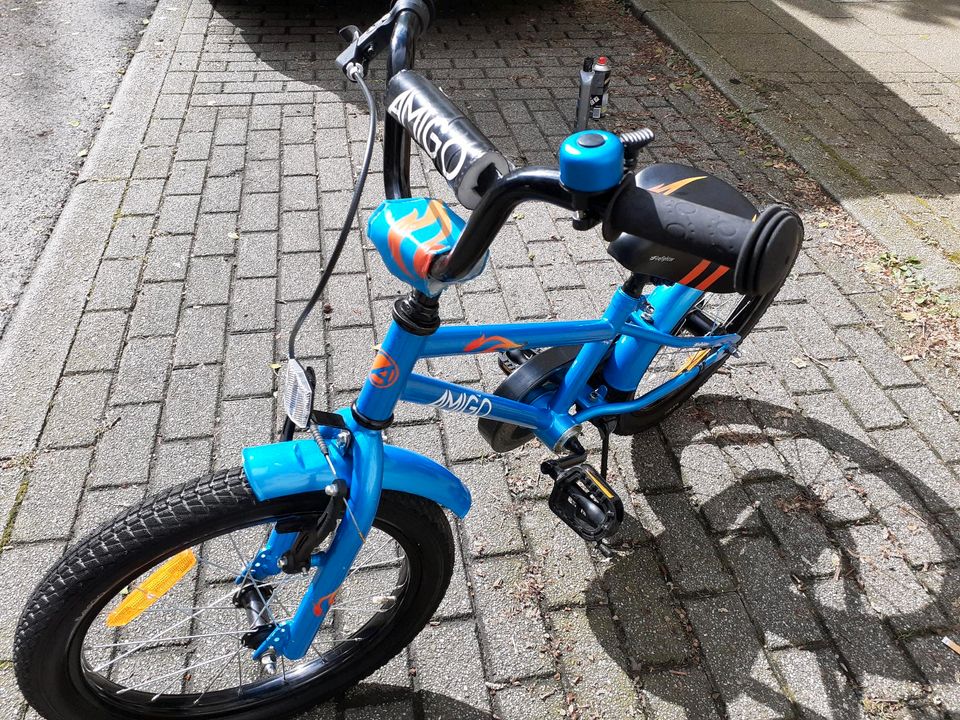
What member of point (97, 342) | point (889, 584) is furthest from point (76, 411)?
point (889, 584)

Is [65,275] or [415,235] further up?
[415,235]

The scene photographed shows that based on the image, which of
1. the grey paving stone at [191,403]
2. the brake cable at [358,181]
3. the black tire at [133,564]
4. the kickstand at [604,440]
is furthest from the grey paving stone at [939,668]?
the grey paving stone at [191,403]

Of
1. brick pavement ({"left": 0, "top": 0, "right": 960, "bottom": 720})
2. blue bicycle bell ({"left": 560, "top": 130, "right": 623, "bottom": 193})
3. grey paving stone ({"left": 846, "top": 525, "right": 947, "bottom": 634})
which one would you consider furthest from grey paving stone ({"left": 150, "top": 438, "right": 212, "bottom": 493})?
grey paving stone ({"left": 846, "top": 525, "right": 947, "bottom": 634})

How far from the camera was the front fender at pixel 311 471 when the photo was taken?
1.59 metres

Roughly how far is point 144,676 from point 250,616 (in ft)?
1.57

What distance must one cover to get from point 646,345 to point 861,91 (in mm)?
4444

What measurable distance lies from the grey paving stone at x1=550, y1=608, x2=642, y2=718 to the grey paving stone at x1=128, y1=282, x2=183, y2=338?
7.08 ft

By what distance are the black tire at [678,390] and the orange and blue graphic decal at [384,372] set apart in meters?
1.20

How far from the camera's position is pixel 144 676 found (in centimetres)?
219

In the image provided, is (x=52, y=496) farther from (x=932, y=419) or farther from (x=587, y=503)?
(x=932, y=419)

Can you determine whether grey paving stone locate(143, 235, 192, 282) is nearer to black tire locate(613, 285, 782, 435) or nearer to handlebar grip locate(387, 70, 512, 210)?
black tire locate(613, 285, 782, 435)

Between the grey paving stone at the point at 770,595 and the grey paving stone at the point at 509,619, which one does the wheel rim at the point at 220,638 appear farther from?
the grey paving stone at the point at 770,595

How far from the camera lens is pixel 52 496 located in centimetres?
262

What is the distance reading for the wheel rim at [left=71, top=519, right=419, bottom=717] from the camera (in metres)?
2.00
